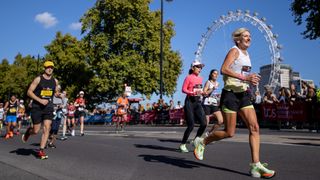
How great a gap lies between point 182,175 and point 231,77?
1.54 metres

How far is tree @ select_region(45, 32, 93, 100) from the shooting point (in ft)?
165

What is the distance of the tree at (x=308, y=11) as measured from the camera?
97.7 ft

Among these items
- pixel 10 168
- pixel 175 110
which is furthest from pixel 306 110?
pixel 10 168

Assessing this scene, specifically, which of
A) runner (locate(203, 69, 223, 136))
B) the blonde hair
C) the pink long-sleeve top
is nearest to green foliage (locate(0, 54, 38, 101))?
runner (locate(203, 69, 223, 136))

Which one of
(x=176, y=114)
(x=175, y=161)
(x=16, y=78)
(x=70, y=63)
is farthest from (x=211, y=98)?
(x=16, y=78)

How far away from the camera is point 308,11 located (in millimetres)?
31172

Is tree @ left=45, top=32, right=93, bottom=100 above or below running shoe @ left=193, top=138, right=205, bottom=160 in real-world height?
above

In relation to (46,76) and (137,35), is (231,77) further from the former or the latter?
(137,35)

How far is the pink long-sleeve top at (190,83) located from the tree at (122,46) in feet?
109

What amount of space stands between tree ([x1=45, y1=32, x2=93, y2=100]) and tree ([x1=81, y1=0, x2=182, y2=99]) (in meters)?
3.43

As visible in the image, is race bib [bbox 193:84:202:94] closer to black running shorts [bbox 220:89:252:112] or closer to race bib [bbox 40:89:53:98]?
race bib [bbox 40:89:53:98]

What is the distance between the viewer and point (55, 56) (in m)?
56.2

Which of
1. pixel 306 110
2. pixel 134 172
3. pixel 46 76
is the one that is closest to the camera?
pixel 134 172

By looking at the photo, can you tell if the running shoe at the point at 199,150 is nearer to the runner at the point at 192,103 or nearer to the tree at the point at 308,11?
the runner at the point at 192,103
